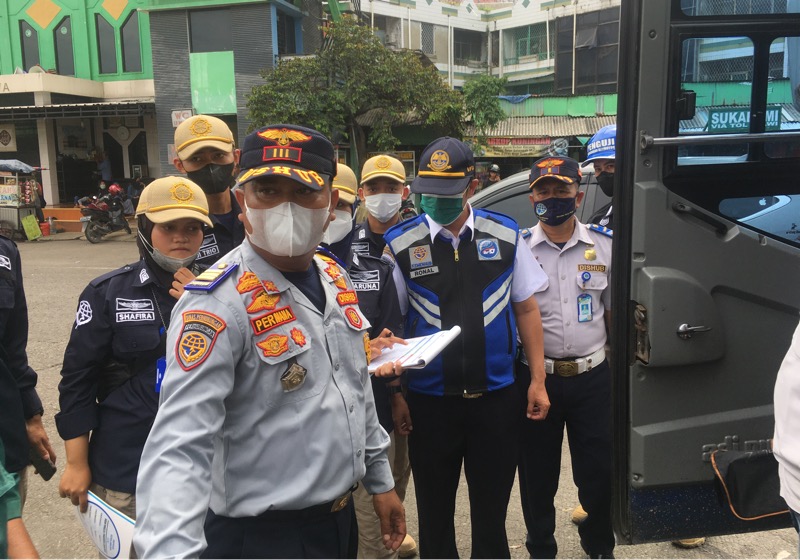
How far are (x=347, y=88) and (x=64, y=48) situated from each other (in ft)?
39.4

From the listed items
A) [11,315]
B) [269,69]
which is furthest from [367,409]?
[269,69]

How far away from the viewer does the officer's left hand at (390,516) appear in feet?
6.07

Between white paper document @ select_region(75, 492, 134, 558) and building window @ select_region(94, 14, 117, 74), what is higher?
building window @ select_region(94, 14, 117, 74)

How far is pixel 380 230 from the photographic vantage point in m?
3.54

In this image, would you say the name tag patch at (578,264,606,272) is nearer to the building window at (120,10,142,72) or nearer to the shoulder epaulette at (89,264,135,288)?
the shoulder epaulette at (89,264,135,288)

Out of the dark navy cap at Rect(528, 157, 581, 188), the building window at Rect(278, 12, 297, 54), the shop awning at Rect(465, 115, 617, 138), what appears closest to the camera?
the dark navy cap at Rect(528, 157, 581, 188)

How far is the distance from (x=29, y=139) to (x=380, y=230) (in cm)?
2256

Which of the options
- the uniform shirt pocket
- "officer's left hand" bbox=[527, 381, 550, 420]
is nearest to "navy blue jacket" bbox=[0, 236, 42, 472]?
the uniform shirt pocket

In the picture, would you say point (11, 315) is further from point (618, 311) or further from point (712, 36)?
point (712, 36)

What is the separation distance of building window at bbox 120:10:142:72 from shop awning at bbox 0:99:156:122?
2.53m

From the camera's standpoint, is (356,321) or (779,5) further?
(779,5)

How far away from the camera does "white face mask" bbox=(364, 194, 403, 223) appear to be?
3520 millimetres

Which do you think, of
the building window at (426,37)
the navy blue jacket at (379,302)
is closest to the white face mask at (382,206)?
the navy blue jacket at (379,302)

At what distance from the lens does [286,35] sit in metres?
Answer: 20.3
